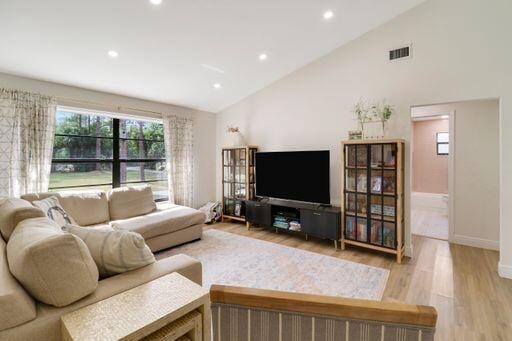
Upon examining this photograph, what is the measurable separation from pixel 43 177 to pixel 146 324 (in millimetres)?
3378

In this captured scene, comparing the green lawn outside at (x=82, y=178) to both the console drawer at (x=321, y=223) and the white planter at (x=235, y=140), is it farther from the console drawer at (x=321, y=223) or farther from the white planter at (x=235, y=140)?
the console drawer at (x=321, y=223)

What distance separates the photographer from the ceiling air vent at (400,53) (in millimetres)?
3208

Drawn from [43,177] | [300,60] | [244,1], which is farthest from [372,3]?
[43,177]

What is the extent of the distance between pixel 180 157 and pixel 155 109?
101 centimetres

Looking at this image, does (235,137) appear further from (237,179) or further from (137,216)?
(137,216)

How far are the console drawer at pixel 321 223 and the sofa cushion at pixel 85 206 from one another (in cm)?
294

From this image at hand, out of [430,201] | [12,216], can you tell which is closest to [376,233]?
[430,201]

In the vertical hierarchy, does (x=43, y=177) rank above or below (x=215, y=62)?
below

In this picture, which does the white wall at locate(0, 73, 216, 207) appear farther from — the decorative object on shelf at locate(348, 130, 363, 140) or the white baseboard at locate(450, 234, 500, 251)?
the white baseboard at locate(450, 234, 500, 251)

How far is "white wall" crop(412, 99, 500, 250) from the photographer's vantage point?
11.3 feet

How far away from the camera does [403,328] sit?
73cm

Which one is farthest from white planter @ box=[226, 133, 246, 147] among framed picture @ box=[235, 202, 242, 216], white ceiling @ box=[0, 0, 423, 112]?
white ceiling @ box=[0, 0, 423, 112]

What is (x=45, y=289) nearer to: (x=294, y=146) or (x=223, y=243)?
(x=223, y=243)

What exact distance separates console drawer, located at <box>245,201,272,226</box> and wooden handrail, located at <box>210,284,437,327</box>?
3.37 m
